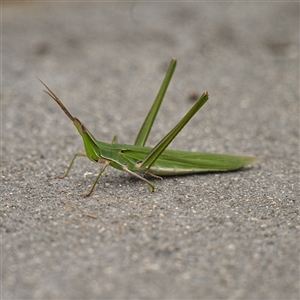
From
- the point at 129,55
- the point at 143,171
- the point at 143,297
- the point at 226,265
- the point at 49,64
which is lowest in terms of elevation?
the point at 143,297

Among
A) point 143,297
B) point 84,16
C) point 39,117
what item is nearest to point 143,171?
point 143,297

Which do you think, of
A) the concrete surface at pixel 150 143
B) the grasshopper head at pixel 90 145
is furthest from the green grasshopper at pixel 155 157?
the concrete surface at pixel 150 143

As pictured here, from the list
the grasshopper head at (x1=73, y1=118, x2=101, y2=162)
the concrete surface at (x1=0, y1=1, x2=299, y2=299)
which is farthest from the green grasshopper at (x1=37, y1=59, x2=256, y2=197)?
the concrete surface at (x1=0, y1=1, x2=299, y2=299)

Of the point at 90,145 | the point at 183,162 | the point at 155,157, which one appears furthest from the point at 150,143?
the point at 90,145

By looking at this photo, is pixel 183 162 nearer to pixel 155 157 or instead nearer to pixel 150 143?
pixel 155 157

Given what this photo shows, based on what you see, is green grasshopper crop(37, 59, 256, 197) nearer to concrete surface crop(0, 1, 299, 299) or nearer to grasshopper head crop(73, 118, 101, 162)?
grasshopper head crop(73, 118, 101, 162)

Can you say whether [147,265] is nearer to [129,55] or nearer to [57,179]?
[57,179]
